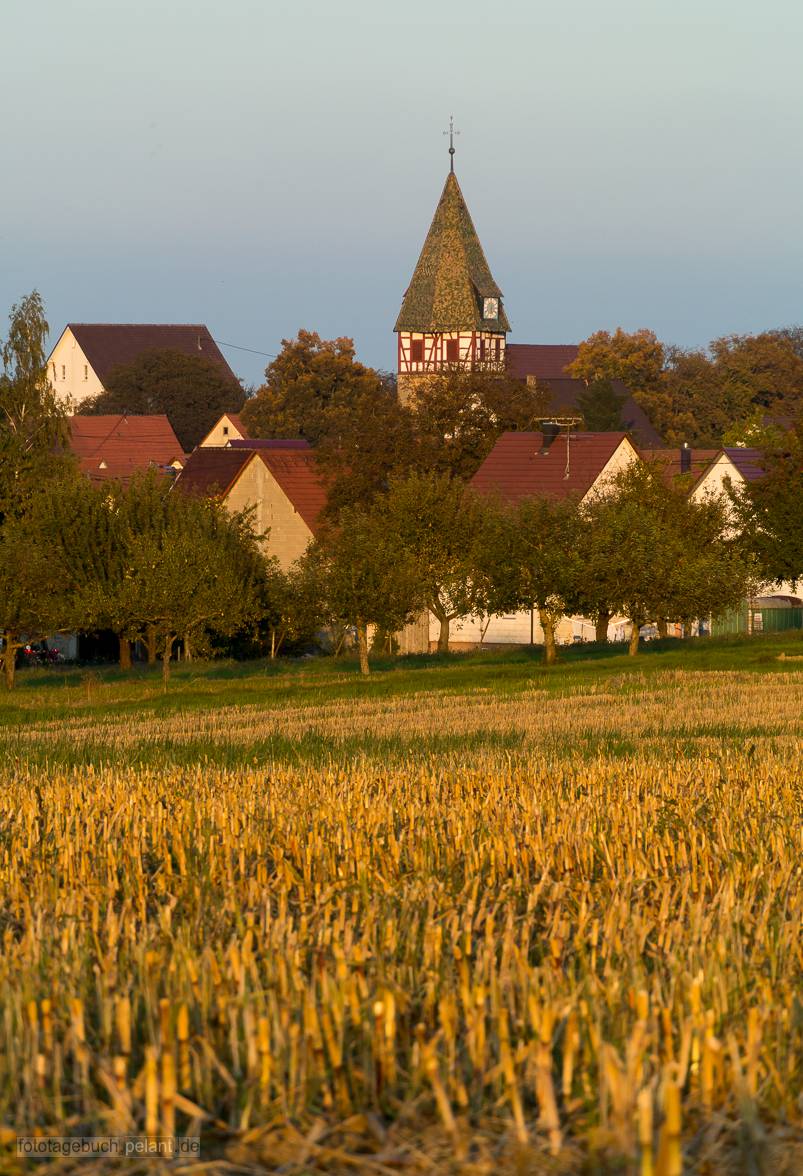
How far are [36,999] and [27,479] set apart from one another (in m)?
63.1

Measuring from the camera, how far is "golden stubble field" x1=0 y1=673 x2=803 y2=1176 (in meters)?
4.45

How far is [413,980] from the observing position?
5.82 m

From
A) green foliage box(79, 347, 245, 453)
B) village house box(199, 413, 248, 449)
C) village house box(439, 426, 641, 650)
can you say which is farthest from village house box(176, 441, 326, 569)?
green foliage box(79, 347, 245, 453)

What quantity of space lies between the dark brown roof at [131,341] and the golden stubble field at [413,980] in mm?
162663

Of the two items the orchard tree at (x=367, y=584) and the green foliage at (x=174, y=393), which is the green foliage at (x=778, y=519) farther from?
the green foliage at (x=174, y=393)

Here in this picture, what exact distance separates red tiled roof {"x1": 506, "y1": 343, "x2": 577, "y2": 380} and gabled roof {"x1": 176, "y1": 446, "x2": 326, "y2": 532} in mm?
71215

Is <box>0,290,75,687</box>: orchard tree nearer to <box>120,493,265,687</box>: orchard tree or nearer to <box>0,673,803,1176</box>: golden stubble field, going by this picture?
<box>120,493,265,687</box>: orchard tree

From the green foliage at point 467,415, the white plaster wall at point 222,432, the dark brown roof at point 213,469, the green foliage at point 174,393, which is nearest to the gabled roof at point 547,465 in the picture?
the green foliage at point 467,415

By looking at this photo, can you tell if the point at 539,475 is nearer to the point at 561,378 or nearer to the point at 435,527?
the point at 435,527

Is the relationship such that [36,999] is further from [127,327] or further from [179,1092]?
[127,327]

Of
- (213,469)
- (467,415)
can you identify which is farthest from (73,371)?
(467,415)

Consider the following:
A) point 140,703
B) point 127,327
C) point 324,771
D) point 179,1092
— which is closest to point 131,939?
point 179,1092

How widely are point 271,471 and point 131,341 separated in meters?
99.8

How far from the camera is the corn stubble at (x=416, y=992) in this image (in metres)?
4.44
